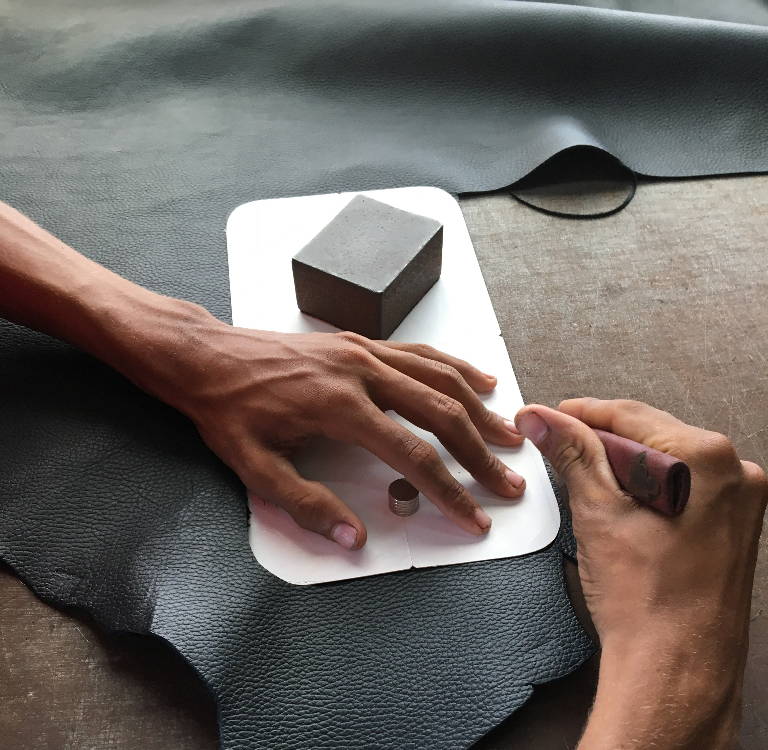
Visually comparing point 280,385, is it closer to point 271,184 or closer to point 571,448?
point 571,448

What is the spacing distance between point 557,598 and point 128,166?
3.33 feet

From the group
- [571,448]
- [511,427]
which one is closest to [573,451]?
[571,448]

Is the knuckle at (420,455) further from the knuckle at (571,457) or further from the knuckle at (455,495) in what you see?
the knuckle at (571,457)

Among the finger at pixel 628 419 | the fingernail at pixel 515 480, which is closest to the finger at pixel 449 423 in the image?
the fingernail at pixel 515 480

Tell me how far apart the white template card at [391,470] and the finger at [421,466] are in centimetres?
3

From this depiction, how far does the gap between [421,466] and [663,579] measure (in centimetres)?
27

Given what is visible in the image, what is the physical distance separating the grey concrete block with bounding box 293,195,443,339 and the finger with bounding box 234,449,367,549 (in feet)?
0.79

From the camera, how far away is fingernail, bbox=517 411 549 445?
0.83m

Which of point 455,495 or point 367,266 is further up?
point 367,266

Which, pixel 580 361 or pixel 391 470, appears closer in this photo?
pixel 391 470

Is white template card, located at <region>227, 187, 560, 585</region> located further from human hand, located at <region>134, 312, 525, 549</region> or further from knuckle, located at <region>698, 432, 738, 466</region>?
knuckle, located at <region>698, 432, 738, 466</region>

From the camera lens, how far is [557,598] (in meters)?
0.79

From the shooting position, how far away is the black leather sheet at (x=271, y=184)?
0.74 meters

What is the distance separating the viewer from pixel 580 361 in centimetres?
100
